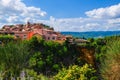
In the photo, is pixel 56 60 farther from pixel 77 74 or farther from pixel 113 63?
pixel 113 63

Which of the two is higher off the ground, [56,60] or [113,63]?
[113,63]

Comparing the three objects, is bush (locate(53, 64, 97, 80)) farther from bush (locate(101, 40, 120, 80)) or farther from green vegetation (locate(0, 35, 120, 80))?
bush (locate(101, 40, 120, 80))

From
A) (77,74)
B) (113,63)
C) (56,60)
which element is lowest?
(56,60)

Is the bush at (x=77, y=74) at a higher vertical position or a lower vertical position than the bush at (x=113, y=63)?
lower

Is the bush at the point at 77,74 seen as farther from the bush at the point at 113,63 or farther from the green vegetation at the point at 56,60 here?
the bush at the point at 113,63

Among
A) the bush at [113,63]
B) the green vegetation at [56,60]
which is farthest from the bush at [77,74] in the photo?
the bush at [113,63]

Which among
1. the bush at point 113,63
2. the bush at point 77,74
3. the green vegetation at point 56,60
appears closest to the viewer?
the bush at point 113,63

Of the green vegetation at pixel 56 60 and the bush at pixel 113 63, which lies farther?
the green vegetation at pixel 56 60

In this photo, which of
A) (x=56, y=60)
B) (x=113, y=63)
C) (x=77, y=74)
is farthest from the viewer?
(x=56, y=60)

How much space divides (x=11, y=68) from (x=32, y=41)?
14787mm


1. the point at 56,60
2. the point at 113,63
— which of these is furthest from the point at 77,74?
the point at 56,60

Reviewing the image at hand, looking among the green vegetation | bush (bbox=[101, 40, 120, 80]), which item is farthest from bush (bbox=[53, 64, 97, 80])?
bush (bbox=[101, 40, 120, 80])

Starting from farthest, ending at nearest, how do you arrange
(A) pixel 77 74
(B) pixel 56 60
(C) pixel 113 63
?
(B) pixel 56 60, (A) pixel 77 74, (C) pixel 113 63

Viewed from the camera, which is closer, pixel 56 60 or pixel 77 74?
pixel 77 74
